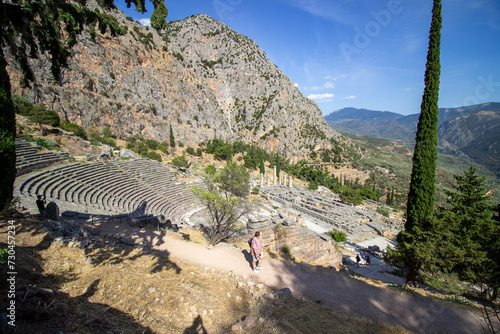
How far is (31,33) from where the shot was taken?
212 inches

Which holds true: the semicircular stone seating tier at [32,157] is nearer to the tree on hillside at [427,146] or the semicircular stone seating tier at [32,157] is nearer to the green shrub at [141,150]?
the green shrub at [141,150]

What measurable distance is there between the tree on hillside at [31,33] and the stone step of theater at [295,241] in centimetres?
1040

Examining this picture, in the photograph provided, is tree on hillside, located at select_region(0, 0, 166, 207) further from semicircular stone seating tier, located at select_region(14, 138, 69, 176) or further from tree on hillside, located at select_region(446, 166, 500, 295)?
tree on hillside, located at select_region(446, 166, 500, 295)

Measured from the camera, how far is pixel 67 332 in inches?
117

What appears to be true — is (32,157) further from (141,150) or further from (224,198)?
(141,150)

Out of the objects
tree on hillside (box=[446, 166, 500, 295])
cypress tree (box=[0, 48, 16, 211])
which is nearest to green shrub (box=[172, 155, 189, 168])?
cypress tree (box=[0, 48, 16, 211])

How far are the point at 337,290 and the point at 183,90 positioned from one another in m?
64.4

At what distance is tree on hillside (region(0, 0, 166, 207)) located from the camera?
525 centimetres

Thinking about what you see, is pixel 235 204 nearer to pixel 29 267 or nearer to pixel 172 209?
pixel 29 267

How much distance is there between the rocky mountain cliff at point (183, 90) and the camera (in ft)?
123

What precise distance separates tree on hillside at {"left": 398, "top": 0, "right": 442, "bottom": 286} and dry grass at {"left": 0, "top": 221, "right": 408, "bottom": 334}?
32.0 ft

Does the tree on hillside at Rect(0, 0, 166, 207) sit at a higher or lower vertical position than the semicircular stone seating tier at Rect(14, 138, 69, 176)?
higher

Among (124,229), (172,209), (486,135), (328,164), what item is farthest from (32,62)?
(486,135)

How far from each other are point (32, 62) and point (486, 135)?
985 feet
